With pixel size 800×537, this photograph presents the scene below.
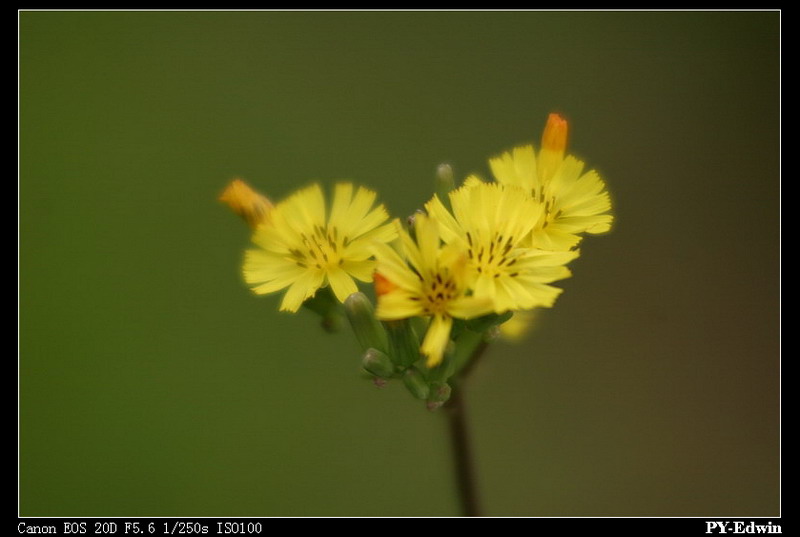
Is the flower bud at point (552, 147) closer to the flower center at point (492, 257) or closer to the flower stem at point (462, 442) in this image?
the flower center at point (492, 257)

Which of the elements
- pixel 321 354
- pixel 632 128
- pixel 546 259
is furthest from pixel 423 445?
pixel 632 128

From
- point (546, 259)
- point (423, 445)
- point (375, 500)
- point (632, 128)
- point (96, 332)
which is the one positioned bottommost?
point (375, 500)

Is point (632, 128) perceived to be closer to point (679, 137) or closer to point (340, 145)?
point (679, 137)

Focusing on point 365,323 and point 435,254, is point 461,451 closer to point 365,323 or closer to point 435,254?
point 365,323

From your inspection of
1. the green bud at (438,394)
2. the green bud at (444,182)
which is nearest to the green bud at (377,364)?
the green bud at (438,394)

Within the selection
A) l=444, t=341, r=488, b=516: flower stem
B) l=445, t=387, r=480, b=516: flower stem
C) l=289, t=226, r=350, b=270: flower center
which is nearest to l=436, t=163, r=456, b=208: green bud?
l=289, t=226, r=350, b=270: flower center

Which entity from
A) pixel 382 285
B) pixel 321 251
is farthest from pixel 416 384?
pixel 321 251
